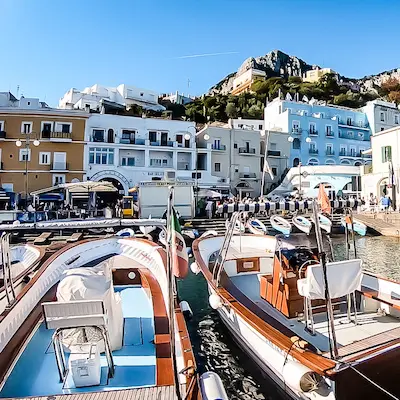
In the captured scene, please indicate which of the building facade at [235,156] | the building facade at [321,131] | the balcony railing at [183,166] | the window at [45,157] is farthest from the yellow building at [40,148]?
the building facade at [321,131]

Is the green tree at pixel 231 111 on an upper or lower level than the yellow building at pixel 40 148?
upper

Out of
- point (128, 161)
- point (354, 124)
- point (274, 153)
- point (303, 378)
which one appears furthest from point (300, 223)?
point (354, 124)

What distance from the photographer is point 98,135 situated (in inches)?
1241

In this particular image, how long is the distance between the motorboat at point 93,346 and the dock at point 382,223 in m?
22.6

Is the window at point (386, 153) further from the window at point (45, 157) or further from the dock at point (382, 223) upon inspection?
the window at point (45, 157)

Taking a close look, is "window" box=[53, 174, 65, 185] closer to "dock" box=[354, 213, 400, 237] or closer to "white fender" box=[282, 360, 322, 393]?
"dock" box=[354, 213, 400, 237]

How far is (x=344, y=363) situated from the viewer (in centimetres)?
379

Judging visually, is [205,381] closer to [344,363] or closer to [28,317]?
[344,363]

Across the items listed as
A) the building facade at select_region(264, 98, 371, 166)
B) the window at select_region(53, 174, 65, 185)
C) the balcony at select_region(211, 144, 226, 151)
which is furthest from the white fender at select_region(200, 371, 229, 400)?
the building facade at select_region(264, 98, 371, 166)

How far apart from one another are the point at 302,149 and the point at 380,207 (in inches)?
633

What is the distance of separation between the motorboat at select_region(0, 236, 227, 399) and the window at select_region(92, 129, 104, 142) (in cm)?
2678

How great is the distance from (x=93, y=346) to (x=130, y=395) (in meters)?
0.72

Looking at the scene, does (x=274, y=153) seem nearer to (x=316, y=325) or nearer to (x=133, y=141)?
(x=133, y=141)

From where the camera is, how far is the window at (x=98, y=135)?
102ft
